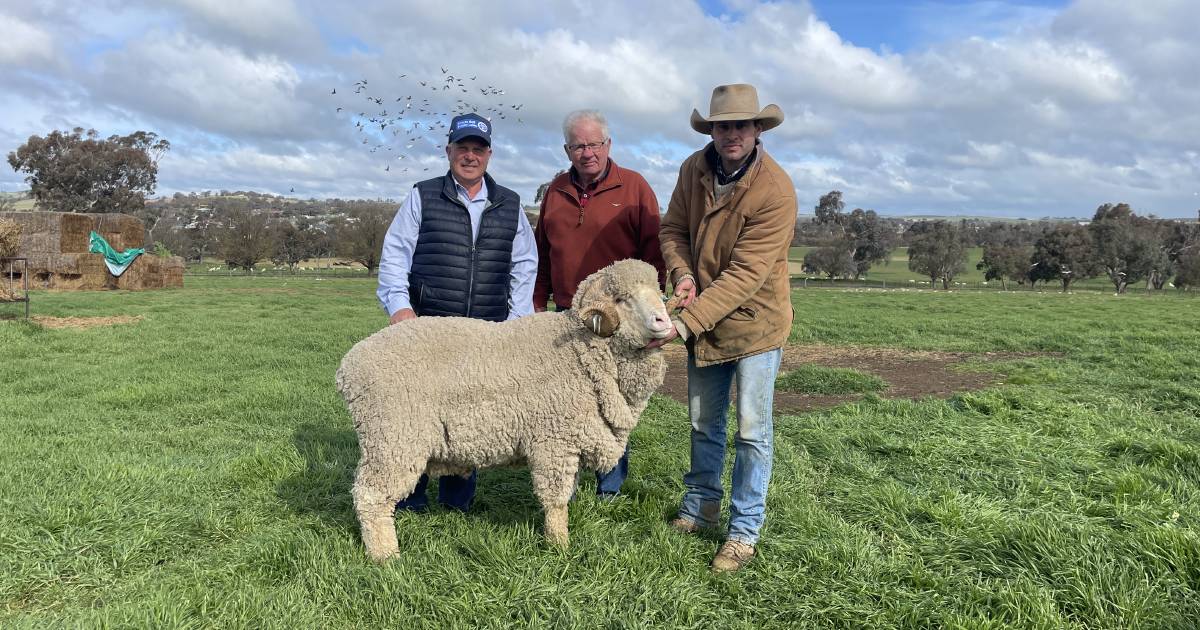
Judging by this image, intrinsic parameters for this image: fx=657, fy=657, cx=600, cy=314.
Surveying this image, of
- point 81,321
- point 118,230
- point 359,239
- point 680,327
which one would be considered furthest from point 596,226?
point 359,239

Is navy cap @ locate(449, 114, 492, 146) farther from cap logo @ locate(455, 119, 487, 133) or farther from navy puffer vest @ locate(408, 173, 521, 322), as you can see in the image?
navy puffer vest @ locate(408, 173, 521, 322)

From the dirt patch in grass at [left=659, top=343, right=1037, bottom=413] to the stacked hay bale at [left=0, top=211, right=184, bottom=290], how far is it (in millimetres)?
25755

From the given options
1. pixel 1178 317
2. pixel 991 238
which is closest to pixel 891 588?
pixel 1178 317

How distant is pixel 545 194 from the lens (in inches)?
201

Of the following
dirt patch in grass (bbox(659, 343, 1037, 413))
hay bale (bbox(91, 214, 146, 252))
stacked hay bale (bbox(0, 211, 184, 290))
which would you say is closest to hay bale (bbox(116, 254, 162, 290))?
stacked hay bale (bbox(0, 211, 184, 290))

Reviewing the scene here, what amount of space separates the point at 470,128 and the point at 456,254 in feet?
2.82

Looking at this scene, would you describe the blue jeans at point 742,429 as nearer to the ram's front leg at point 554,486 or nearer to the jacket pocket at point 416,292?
the ram's front leg at point 554,486

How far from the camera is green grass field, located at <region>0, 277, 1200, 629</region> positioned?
11.0 feet

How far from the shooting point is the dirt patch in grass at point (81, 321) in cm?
1457

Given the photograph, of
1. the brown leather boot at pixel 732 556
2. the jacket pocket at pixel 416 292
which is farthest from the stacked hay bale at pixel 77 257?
the brown leather boot at pixel 732 556

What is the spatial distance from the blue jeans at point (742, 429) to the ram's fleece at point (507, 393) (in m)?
0.45

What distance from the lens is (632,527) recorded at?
4297 mm

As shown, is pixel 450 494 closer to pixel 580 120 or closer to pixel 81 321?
pixel 580 120

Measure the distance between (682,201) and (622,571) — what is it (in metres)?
2.34
